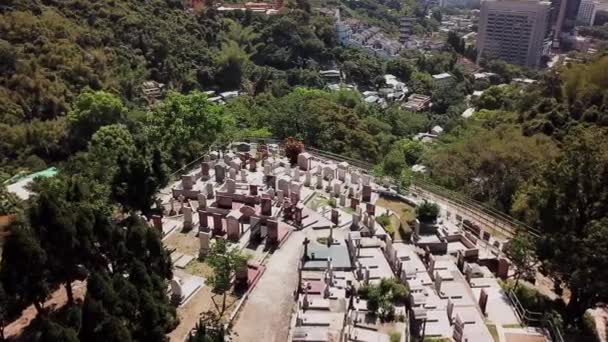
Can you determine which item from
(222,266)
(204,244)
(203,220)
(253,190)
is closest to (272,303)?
(222,266)

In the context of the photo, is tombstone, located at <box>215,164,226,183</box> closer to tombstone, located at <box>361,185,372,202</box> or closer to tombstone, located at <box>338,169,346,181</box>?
tombstone, located at <box>338,169,346,181</box>

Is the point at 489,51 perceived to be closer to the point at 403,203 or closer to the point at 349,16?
the point at 349,16

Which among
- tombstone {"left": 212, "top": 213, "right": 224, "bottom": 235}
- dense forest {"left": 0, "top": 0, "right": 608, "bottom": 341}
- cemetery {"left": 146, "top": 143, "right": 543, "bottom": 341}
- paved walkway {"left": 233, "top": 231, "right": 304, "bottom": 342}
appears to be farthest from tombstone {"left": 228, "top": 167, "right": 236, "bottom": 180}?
paved walkway {"left": 233, "top": 231, "right": 304, "bottom": 342}

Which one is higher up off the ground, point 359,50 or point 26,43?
point 26,43

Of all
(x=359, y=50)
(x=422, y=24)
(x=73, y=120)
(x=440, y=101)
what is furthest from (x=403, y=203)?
(x=422, y=24)

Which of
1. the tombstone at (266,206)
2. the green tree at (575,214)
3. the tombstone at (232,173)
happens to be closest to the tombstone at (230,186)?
the tombstone at (232,173)

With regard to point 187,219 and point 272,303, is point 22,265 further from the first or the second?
point 187,219
